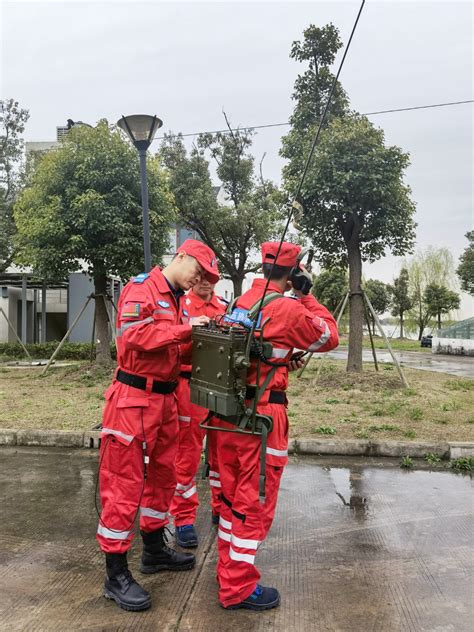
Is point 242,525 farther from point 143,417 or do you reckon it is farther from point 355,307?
point 355,307

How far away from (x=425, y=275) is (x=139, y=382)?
41.4 meters

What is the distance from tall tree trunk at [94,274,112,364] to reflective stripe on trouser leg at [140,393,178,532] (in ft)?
29.8

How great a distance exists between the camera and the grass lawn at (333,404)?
22.2 feet

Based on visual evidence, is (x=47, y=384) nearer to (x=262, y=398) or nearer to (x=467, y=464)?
(x=467, y=464)

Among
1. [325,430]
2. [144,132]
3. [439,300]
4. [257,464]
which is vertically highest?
[144,132]

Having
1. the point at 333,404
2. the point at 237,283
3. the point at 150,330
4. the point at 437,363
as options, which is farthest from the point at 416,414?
the point at 237,283

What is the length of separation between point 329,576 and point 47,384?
28.9 ft

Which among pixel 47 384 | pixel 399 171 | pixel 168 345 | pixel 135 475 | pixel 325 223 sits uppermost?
pixel 399 171

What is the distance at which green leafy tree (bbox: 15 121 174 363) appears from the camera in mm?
10766

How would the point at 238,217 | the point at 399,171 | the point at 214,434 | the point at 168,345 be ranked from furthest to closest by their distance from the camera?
1. the point at 238,217
2. the point at 399,171
3. the point at 214,434
4. the point at 168,345

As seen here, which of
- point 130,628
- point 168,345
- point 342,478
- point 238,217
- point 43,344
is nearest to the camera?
point 130,628

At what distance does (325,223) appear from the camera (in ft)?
35.9

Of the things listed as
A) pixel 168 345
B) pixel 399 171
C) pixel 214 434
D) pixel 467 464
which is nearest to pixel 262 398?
pixel 214 434

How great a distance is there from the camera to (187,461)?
3.85 metres
